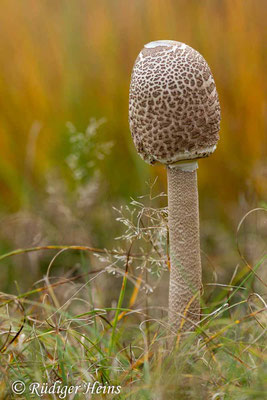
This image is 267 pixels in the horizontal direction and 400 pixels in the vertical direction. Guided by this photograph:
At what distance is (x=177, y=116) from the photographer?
4.51 ft

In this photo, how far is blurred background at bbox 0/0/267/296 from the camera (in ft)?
8.82

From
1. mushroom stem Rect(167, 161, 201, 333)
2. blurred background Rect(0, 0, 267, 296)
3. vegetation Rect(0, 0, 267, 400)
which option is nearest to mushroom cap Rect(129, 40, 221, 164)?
mushroom stem Rect(167, 161, 201, 333)

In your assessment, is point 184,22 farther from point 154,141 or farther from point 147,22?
point 154,141

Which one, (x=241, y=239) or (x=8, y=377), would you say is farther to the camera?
(x=241, y=239)

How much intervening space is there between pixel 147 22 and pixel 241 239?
144cm

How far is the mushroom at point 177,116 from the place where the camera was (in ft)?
4.49

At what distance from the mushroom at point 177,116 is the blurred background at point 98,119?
2.89 ft

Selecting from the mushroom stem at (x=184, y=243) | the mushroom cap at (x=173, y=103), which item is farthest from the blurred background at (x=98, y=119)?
the mushroom cap at (x=173, y=103)

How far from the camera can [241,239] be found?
8.48 ft

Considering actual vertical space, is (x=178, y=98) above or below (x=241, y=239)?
above

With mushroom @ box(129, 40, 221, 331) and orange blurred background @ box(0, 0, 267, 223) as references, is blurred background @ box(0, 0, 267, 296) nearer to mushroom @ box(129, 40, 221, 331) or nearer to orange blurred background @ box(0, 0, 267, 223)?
orange blurred background @ box(0, 0, 267, 223)

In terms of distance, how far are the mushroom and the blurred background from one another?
34.7 inches

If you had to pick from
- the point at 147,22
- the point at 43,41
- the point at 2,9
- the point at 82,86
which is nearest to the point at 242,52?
the point at 147,22

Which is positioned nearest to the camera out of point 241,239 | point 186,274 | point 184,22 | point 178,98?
point 178,98
